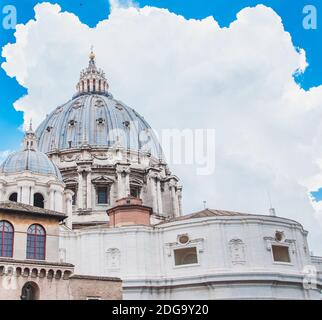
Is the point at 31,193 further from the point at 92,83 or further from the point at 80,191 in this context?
the point at 92,83

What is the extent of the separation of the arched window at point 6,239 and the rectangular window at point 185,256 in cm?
2128

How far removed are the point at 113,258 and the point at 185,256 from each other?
736 centimetres

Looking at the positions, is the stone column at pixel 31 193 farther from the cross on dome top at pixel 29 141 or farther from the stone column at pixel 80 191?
the stone column at pixel 80 191

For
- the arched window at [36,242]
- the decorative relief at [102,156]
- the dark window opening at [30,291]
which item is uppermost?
the decorative relief at [102,156]

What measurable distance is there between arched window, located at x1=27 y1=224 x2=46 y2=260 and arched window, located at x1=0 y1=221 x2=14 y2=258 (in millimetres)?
1172

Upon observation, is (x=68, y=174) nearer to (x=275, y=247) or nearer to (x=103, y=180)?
(x=103, y=180)

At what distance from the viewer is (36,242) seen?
33.8 m

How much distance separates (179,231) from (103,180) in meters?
26.6

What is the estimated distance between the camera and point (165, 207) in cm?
8088

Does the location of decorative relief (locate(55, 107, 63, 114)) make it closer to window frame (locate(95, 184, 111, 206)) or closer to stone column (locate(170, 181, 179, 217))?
window frame (locate(95, 184, 111, 206))

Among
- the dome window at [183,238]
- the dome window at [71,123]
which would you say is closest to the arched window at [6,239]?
the dome window at [183,238]

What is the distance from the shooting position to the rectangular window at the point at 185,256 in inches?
1984

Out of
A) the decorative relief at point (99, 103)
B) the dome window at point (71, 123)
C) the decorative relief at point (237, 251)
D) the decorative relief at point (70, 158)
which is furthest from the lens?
the decorative relief at point (99, 103)
